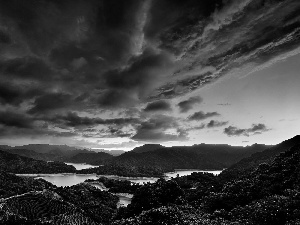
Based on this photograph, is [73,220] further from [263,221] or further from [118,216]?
[263,221]

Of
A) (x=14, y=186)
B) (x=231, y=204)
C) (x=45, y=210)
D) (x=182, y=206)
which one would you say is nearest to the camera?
(x=182, y=206)

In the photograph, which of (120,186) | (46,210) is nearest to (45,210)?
(46,210)

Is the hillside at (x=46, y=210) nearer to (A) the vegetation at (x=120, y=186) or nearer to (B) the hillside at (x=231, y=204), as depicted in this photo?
(B) the hillside at (x=231, y=204)

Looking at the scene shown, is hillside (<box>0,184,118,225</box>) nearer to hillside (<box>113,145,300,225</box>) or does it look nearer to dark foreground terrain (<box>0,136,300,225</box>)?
dark foreground terrain (<box>0,136,300,225</box>)

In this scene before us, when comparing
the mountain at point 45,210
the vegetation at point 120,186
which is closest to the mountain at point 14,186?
the mountain at point 45,210

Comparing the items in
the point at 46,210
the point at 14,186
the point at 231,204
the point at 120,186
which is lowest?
the point at 120,186

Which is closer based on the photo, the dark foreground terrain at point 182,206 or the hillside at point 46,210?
the dark foreground terrain at point 182,206

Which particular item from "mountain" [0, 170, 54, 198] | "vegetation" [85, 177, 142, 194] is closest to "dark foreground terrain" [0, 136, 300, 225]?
"mountain" [0, 170, 54, 198]

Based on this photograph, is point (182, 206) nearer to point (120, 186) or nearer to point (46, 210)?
point (46, 210)

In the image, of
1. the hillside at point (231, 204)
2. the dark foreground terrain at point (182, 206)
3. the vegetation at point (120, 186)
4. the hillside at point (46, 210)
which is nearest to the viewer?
the hillside at point (231, 204)

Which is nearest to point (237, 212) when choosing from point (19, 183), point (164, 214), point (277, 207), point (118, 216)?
point (277, 207)

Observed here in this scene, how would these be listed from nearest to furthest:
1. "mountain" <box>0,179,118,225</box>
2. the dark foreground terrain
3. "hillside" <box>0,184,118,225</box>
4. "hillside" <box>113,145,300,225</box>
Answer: "hillside" <box>113,145,300,225</box>
the dark foreground terrain
"mountain" <box>0,179,118,225</box>
"hillside" <box>0,184,118,225</box>

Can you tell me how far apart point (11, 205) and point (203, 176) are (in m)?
124

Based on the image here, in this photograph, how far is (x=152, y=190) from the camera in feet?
214
